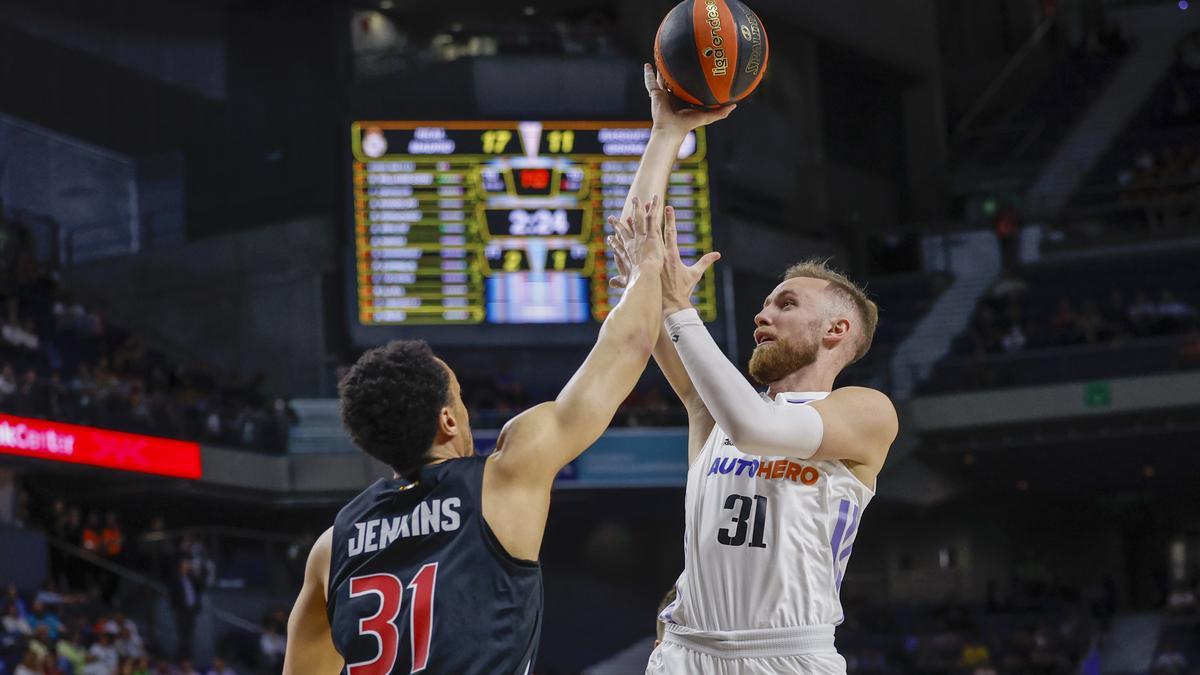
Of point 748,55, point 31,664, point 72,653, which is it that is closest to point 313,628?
point 748,55

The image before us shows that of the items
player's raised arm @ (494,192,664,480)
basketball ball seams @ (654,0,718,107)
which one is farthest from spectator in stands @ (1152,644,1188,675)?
player's raised arm @ (494,192,664,480)

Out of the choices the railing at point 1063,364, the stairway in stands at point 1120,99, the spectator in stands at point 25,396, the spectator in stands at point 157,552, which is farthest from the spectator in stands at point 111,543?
the stairway in stands at point 1120,99

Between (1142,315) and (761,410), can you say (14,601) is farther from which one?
(1142,315)

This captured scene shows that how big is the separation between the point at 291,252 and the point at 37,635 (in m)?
10.1

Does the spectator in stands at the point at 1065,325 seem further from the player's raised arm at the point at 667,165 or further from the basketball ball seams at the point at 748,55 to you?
the player's raised arm at the point at 667,165

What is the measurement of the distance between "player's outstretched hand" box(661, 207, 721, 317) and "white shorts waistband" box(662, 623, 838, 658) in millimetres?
901

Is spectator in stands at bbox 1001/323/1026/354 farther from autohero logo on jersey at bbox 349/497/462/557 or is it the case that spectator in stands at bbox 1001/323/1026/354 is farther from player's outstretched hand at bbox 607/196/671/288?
autohero logo on jersey at bbox 349/497/462/557

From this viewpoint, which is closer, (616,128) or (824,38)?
(616,128)

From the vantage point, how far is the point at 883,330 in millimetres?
25281

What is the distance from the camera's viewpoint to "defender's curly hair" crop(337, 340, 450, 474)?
11.7 feet

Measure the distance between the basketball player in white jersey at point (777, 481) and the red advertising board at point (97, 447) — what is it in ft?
45.2

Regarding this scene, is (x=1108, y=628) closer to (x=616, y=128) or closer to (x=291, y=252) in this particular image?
(x=616, y=128)

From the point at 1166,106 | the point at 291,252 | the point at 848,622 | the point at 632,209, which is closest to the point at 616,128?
the point at 291,252

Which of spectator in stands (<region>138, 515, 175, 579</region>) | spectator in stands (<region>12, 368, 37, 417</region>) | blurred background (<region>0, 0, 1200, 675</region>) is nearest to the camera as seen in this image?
spectator in stands (<region>12, 368, 37, 417</region>)
